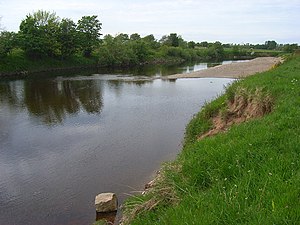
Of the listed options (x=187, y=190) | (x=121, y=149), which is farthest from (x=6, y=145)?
(x=187, y=190)

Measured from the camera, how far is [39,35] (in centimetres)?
6988

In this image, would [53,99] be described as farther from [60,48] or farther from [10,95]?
[60,48]

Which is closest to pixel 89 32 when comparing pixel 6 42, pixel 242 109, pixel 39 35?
pixel 39 35

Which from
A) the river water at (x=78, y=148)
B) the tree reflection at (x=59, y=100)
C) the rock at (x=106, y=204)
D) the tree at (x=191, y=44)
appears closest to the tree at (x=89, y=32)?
the tree reflection at (x=59, y=100)

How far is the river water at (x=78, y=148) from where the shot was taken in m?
12.6

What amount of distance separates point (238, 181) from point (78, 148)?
542 inches

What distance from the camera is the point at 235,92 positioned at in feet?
49.1

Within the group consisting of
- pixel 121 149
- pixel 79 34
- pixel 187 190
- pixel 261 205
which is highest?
pixel 79 34

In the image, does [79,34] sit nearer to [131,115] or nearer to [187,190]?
[131,115]

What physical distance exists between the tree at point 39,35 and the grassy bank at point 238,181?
65.5 meters

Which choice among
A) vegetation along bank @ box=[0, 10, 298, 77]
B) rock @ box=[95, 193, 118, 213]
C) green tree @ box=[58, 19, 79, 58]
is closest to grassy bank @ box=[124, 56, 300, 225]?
rock @ box=[95, 193, 118, 213]

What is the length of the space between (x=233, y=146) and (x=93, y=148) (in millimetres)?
12215

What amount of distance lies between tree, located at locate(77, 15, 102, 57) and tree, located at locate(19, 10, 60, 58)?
7.94m

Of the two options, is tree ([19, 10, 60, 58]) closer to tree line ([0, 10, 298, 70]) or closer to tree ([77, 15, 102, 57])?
tree line ([0, 10, 298, 70])
